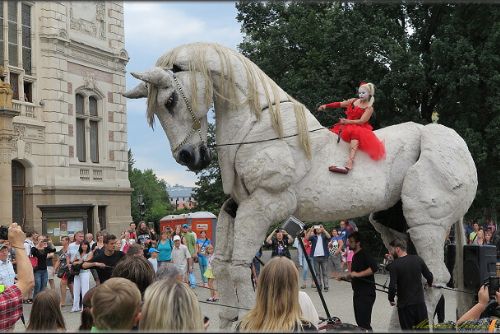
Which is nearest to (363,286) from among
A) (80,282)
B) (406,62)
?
(80,282)

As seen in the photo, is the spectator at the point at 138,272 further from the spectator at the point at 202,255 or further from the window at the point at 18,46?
the window at the point at 18,46

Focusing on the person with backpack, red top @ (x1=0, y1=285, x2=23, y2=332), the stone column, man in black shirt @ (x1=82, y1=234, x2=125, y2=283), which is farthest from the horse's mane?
the stone column

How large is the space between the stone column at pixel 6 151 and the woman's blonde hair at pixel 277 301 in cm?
2104

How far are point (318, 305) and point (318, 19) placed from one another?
1227 centimetres

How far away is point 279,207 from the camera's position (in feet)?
19.4

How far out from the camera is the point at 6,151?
Answer: 76.3 ft

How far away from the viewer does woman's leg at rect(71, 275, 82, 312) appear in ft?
43.9

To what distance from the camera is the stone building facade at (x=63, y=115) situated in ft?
85.8

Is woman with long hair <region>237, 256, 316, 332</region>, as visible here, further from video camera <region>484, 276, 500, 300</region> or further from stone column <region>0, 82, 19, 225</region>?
stone column <region>0, 82, 19, 225</region>

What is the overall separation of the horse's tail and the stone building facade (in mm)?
18331

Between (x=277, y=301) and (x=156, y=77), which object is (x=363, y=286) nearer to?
(x=156, y=77)

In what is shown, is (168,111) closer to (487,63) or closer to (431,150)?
(431,150)

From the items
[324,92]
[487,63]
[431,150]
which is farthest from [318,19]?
[431,150]

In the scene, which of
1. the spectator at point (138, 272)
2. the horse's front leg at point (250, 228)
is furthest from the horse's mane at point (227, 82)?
the spectator at point (138, 272)
